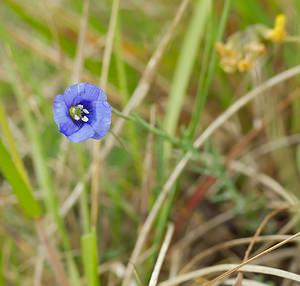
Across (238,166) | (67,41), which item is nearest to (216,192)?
(238,166)

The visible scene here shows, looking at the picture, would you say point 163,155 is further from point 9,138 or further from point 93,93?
point 93,93

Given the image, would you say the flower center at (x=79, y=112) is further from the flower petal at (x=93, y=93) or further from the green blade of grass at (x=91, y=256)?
the green blade of grass at (x=91, y=256)

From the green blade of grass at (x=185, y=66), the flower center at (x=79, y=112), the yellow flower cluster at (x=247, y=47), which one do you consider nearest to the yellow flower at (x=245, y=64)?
the yellow flower cluster at (x=247, y=47)

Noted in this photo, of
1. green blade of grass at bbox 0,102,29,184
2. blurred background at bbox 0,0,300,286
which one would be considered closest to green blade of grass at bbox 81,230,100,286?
blurred background at bbox 0,0,300,286

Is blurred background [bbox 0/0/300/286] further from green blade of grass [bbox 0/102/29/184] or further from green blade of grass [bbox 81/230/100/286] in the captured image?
green blade of grass [bbox 81/230/100/286]

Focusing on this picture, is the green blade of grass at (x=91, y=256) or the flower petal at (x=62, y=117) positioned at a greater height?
the flower petal at (x=62, y=117)

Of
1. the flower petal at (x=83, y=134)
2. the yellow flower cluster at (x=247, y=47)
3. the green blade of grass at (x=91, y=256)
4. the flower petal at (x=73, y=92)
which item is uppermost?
the flower petal at (x=73, y=92)

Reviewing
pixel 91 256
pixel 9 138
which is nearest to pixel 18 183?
pixel 9 138
